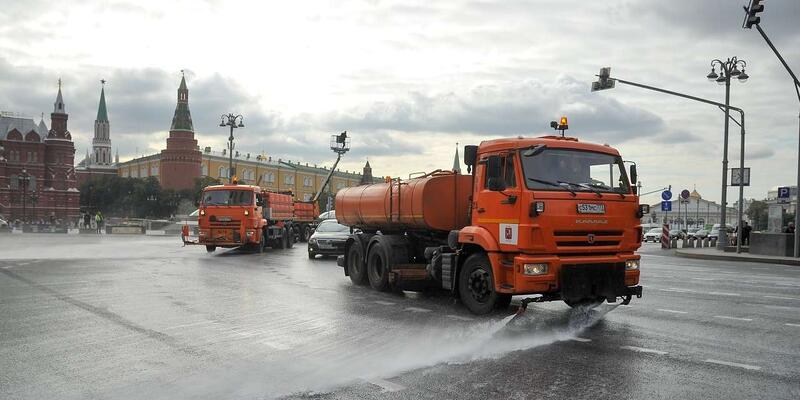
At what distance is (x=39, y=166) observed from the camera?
108812 millimetres

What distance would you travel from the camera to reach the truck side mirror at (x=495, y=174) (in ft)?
30.4

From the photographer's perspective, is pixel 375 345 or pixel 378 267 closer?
pixel 375 345

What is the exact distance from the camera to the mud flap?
28.7ft

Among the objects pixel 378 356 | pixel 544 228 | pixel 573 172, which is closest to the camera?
pixel 378 356

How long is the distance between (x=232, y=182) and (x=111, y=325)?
18.6m

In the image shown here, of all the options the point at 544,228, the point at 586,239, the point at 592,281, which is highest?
the point at 544,228

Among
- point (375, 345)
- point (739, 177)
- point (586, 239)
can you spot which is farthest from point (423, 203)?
point (739, 177)

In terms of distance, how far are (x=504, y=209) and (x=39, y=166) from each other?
117322 millimetres

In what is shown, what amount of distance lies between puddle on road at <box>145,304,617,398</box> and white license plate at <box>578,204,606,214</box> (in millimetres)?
1589

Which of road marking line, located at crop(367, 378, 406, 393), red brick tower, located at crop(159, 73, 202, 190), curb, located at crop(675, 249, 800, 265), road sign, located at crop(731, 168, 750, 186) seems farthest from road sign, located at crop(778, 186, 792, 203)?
red brick tower, located at crop(159, 73, 202, 190)

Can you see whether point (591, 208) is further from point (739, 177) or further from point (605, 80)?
point (739, 177)

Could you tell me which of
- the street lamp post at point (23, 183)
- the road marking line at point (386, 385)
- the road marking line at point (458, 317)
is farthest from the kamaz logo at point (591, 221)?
the street lamp post at point (23, 183)

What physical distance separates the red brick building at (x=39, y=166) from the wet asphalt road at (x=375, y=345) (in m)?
106

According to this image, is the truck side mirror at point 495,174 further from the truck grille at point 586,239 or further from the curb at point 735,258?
the curb at point 735,258
